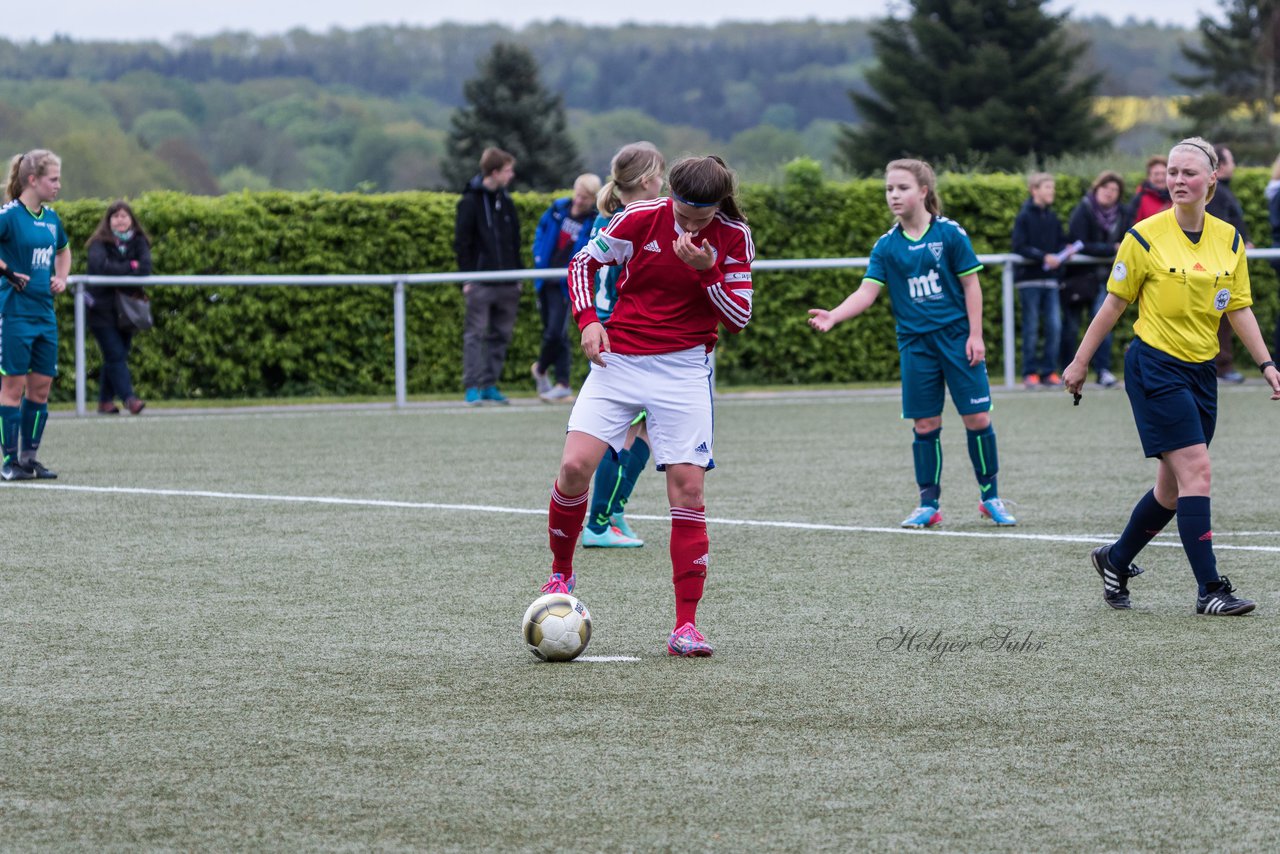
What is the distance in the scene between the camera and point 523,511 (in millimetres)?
9727

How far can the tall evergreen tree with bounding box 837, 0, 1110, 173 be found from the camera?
173 feet

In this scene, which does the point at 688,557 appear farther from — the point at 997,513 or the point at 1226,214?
the point at 1226,214

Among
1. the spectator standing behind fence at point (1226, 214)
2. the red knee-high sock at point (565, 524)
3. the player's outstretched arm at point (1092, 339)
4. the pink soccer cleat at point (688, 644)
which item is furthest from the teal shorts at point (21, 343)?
the spectator standing behind fence at point (1226, 214)

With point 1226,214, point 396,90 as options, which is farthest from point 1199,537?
point 396,90

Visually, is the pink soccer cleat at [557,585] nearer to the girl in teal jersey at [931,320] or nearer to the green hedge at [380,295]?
the girl in teal jersey at [931,320]

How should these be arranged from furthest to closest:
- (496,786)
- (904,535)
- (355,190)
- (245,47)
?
(245,47)
(355,190)
(904,535)
(496,786)

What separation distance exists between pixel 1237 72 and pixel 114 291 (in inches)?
2462

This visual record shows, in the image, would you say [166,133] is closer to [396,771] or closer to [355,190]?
[355,190]

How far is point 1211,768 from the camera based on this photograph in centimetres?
425

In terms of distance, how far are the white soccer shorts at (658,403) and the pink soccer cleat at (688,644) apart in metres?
0.55

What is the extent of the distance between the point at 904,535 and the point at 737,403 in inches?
348

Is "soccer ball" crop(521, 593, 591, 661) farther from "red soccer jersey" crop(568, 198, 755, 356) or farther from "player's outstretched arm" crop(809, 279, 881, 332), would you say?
"player's outstretched arm" crop(809, 279, 881, 332)

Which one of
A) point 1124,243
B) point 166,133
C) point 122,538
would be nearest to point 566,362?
point 122,538

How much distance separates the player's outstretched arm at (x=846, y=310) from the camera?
765 cm
